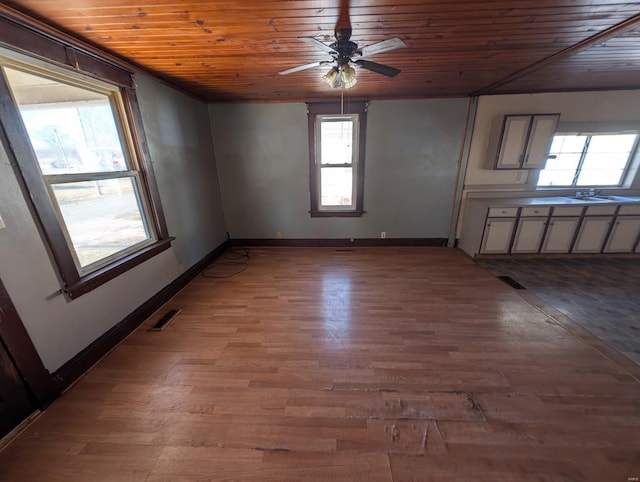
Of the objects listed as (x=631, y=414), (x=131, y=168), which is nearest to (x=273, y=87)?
(x=131, y=168)

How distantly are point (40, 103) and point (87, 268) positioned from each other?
1.23 m

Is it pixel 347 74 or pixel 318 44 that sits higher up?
pixel 318 44

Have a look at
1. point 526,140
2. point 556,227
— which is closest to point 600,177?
→ point 556,227

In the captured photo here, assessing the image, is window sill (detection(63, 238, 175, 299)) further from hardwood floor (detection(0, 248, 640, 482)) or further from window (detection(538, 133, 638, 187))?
window (detection(538, 133, 638, 187))

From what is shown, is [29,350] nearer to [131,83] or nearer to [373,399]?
[373,399]

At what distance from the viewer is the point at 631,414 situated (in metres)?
1.45

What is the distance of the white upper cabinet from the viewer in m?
3.45

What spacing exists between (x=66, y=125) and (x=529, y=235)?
18.0ft

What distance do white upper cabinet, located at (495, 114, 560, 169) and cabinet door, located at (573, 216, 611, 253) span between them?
1074 millimetres

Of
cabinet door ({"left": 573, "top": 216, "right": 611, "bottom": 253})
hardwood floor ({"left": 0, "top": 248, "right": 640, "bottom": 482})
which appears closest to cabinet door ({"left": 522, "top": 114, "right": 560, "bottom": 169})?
cabinet door ({"left": 573, "top": 216, "right": 611, "bottom": 253})

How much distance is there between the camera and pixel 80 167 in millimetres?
1917

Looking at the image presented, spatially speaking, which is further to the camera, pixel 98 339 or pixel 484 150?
pixel 484 150

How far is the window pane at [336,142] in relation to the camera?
3887mm

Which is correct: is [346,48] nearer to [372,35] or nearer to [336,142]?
[372,35]
